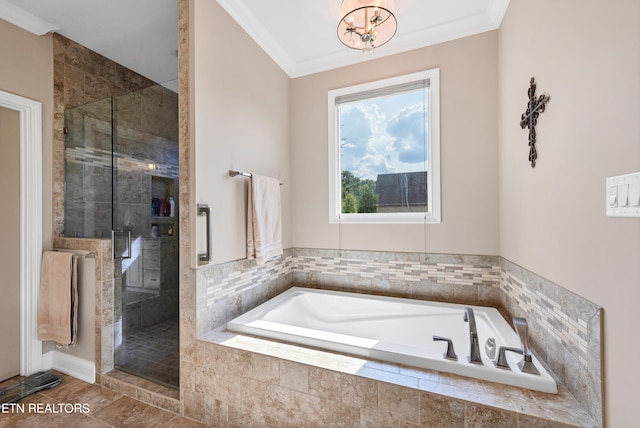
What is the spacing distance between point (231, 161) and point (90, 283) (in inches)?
57.6

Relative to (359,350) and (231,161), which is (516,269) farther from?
(231,161)

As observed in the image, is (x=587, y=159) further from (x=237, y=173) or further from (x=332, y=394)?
(x=237, y=173)

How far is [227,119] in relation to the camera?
70.6 inches

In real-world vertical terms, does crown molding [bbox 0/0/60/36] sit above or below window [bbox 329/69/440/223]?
above

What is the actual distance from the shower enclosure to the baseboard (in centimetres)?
28

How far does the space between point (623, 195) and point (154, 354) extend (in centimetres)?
281

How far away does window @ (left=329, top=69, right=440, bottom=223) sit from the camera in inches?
85.0

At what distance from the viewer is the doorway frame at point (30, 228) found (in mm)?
1926

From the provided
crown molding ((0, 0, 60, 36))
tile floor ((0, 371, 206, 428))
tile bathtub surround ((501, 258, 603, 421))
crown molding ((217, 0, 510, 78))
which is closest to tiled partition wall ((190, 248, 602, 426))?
tile bathtub surround ((501, 258, 603, 421))

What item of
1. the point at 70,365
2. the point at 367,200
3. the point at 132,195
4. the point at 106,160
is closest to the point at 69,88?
the point at 106,160

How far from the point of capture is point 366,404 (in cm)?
114

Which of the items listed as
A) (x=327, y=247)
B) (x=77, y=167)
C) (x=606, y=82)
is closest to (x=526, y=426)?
(x=606, y=82)

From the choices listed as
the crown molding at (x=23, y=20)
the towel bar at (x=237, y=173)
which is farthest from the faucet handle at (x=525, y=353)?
the crown molding at (x=23, y=20)

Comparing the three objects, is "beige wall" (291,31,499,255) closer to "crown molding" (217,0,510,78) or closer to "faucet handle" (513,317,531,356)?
"crown molding" (217,0,510,78)
